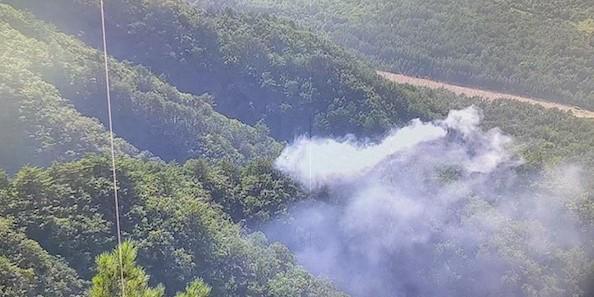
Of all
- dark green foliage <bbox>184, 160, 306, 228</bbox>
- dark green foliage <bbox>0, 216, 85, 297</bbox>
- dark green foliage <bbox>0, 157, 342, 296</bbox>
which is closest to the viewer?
dark green foliage <bbox>0, 216, 85, 297</bbox>

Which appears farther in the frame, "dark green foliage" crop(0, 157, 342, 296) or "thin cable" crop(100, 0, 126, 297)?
"dark green foliage" crop(0, 157, 342, 296)

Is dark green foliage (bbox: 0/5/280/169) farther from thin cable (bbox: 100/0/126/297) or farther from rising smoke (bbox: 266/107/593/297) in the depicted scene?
rising smoke (bbox: 266/107/593/297)

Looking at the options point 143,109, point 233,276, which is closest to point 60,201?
point 233,276

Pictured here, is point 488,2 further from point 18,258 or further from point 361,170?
point 18,258

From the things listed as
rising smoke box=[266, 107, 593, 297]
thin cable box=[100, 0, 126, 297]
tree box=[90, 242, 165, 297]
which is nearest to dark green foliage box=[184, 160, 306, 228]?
rising smoke box=[266, 107, 593, 297]

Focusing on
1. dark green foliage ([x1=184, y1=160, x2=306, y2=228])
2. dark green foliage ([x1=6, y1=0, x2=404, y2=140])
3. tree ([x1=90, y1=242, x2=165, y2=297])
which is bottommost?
tree ([x1=90, y1=242, x2=165, y2=297])

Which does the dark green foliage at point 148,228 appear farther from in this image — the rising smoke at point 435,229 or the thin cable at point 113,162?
the rising smoke at point 435,229

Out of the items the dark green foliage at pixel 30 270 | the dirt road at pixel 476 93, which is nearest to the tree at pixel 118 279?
the dark green foliage at pixel 30 270

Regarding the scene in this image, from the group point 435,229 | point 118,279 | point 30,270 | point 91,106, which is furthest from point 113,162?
point 118,279
